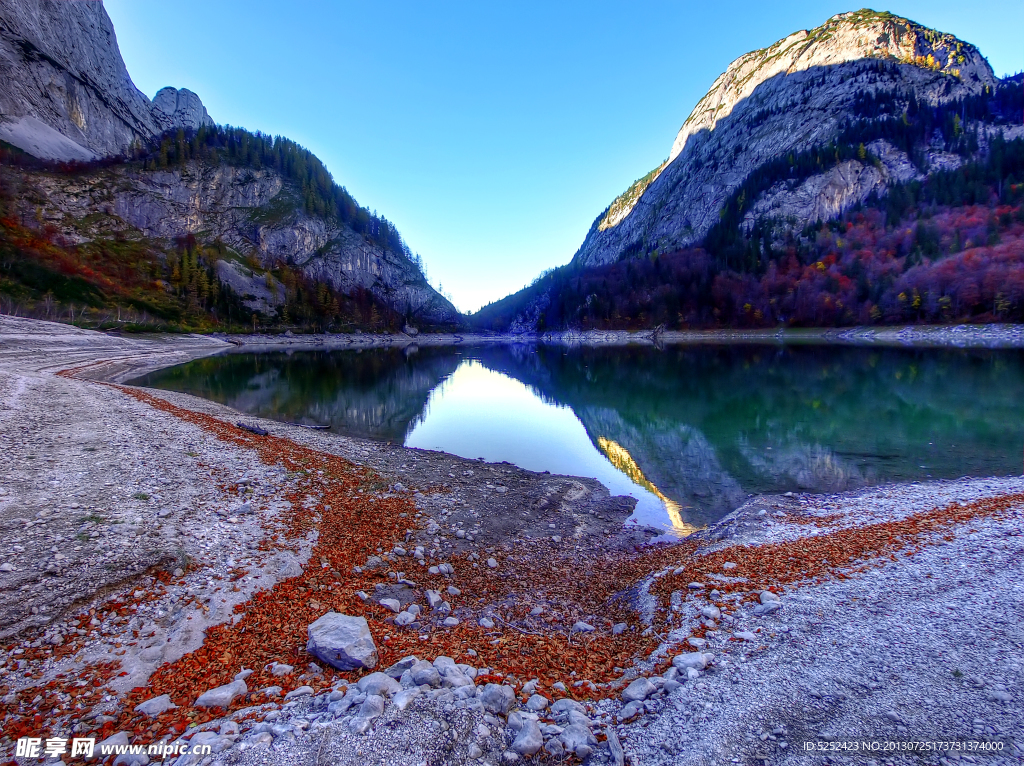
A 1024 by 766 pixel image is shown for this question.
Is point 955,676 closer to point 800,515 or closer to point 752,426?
point 800,515

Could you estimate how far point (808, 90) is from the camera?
163m

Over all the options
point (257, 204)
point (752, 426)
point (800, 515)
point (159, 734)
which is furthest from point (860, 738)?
point (257, 204)

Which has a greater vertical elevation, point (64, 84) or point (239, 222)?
point (64, 84)

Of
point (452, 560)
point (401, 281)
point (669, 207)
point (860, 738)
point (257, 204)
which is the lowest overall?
point (452, 560)

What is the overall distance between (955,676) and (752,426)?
2093 centimetres

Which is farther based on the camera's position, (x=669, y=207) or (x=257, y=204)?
(x=669, y=207)

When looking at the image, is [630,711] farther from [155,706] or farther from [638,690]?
[155,706]

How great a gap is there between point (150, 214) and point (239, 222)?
23.8m

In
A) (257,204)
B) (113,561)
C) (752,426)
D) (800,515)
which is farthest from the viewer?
(257,204)

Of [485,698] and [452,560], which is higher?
[485,698]

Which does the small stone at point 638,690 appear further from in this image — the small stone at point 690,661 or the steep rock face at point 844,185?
the steep rock face at point 844,185

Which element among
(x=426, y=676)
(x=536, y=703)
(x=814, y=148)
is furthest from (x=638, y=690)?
(x=814, y=148)

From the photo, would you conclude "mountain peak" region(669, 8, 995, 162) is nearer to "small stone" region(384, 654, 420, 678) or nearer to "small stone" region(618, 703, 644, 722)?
"small stone" region(618, 703, 644, 722)

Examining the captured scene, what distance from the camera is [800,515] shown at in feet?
37.9
